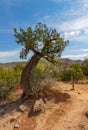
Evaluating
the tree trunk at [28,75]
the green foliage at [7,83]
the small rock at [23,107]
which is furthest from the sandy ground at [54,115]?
A: the green foliage at [7,83]

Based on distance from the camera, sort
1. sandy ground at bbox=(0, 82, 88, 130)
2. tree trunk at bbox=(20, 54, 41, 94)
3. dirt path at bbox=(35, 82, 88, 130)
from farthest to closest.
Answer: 1. tree trunk at bbox=(20, 54, 41, 94)
2. sandy ground at bbox=(0, 82, 88, 130)
3. dirt path at bbox=(35, 82, 88, 130)

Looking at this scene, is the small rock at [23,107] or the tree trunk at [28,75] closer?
the small rock at [23,107]

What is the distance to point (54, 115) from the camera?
40.5 feet

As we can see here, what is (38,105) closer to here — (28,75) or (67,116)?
(67,116)

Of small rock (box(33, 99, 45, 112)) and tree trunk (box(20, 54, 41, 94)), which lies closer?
small rock (box(33, 99, 45, 112))

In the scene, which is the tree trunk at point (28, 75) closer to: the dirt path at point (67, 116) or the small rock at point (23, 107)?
the small rock at point (23, 107)

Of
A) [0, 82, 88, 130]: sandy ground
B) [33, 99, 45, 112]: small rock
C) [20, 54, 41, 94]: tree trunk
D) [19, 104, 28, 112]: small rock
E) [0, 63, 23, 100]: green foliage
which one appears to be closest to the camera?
[0, 82, 88, 130]: sandy ground

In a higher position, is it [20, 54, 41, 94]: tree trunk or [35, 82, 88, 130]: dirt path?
[20, 54, 41, 94]: tree trunk

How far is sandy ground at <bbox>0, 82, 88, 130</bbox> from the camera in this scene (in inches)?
456

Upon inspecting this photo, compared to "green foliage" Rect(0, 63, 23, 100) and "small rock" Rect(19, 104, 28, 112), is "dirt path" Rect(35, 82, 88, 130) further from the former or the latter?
"green foliage" Rect(0, 63, 23, 100)

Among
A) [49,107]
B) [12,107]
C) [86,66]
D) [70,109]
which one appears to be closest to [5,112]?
[12,107]

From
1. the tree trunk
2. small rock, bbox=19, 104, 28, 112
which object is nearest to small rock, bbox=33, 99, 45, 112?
small rock, bbox=19, 104, 28, 112

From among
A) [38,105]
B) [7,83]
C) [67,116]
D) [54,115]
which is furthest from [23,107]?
[7,83]

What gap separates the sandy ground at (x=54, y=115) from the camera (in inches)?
456
